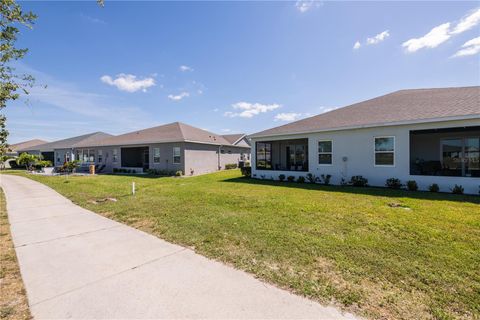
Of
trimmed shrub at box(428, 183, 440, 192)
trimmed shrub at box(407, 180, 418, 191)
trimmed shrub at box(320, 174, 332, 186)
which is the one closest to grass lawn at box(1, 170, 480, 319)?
trimmed shrub at box(428, 183, 440, 192)

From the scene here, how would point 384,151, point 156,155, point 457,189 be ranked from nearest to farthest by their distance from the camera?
point 457,189, point 384,151, point 156,155

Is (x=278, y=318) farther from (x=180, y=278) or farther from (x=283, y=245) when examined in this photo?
(x=283, y=245)

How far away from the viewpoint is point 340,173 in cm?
1230

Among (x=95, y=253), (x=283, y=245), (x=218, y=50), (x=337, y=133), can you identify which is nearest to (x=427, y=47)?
(x=337, y=133)

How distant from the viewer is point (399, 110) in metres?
11.5

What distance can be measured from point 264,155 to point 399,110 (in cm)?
899

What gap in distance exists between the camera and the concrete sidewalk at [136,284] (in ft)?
8.46

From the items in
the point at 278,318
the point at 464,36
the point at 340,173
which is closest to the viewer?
the point at 278,318

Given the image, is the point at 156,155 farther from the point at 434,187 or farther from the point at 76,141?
the point at 434,187

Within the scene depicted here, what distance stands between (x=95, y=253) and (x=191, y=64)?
14676mm

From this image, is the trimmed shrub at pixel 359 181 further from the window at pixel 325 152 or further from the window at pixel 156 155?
the window at pixel 156 155

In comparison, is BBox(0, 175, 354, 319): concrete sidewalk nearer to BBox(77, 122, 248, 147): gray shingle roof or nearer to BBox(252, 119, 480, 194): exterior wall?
BBox(252, 119, 480, 194): exterior wall

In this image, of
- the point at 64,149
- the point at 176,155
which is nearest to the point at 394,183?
the point at 176,155

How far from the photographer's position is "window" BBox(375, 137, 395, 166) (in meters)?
10.7
